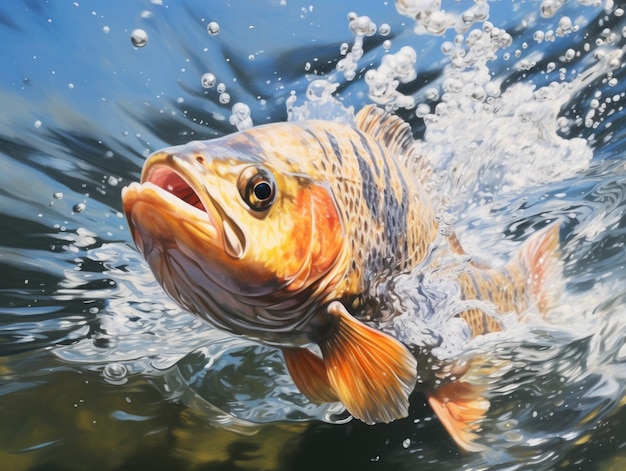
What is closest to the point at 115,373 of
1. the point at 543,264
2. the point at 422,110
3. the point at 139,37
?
the point at 139,37

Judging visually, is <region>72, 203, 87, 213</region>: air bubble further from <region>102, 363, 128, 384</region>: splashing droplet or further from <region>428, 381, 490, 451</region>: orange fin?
<region>428, 381, 490, 451</region>: orange fin

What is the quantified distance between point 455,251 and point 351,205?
0.55 m

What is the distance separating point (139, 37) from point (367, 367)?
0.89 meters

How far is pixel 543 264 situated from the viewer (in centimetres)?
211

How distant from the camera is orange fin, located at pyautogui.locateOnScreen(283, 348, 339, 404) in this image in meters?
1.43

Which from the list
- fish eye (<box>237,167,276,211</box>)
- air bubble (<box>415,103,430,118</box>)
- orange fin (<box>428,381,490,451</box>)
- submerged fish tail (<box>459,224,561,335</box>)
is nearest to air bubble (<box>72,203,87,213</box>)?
fish eye (<box>237,167,276,211</box>)

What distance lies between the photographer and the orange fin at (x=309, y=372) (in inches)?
56.3

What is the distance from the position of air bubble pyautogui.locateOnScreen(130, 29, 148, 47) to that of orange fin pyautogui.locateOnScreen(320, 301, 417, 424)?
730 millimetres

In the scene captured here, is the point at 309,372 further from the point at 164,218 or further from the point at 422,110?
the point at 422,110

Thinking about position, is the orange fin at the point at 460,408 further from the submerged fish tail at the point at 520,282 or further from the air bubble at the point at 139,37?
the air bubble at the point at 139,37

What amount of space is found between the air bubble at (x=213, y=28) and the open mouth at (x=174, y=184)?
502mm

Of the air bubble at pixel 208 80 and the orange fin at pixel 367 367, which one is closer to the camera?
the orange fin at pixel 367 367

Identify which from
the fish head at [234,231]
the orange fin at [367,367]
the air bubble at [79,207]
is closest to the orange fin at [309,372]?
the orange fin at [367,367]

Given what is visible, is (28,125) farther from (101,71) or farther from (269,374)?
(269,374)
